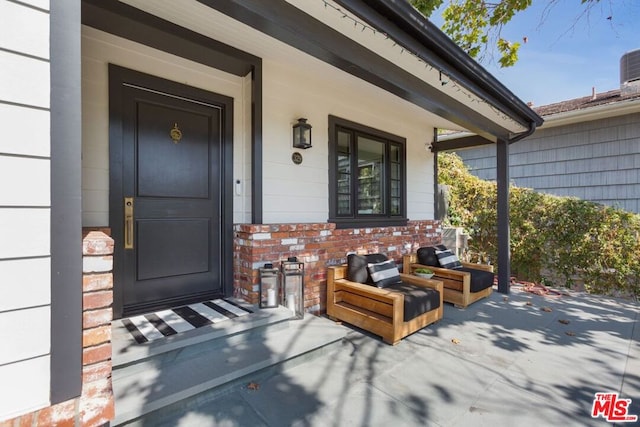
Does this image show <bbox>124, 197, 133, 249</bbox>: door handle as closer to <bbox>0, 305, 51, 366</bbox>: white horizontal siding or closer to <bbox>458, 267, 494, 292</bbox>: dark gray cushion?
<bbox>0, 305, 51, 366</bbox>: white horizontal siding

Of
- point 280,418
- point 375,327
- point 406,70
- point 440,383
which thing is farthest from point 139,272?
point 406,70

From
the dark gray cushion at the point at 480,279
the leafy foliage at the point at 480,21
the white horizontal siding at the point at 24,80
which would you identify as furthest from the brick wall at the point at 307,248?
the leafy foliage at the point at 480,21

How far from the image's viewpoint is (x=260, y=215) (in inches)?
123

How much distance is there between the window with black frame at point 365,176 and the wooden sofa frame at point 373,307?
89 centimetres

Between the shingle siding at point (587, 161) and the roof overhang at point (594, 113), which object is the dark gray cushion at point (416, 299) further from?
the roof overhang at point (594, 113)

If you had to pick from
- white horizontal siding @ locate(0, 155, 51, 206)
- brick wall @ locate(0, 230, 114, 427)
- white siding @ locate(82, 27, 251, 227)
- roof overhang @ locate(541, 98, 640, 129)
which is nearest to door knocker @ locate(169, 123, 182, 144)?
white siding @ locate(82, 27, 251, 227)

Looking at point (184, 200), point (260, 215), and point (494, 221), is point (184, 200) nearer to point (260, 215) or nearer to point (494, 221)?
point (260, 215)

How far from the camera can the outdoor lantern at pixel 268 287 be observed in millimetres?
2910

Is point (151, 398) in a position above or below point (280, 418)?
above

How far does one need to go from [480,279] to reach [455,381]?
2.29 meters

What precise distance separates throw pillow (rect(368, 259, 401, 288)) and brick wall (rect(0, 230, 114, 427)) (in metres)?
2.61

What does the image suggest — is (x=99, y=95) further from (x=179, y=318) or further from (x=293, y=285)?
(x=293, y=285)

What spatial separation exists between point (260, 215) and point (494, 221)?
5.06 metres

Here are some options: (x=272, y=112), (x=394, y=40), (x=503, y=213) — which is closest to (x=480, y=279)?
(x=503, y=213)
